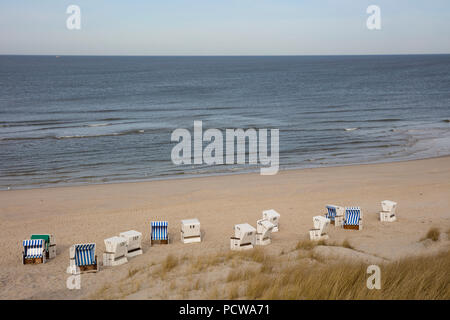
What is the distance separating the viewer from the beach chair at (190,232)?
13.2m

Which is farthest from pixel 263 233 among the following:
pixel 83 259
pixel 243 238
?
pixel 83 259

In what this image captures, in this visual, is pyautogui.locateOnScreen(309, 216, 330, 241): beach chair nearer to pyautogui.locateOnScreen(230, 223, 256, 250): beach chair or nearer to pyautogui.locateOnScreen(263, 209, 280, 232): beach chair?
pyautogui.locateOnScreen(263, 209, 280, 232): beach chair

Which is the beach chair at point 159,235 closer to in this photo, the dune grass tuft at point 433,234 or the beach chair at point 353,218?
the beach chair at point 353,218

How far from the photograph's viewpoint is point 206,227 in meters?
15.0

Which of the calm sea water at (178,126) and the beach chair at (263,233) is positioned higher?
the calm sea water at (178,126)

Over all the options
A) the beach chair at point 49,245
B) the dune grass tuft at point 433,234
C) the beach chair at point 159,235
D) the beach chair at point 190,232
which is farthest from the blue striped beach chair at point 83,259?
the dune grass tuft at point 433,234

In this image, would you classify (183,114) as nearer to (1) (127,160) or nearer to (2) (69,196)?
(1) (127,160)

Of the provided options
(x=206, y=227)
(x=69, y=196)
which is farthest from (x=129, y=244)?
(x=69, y=196)

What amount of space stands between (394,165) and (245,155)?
811cm

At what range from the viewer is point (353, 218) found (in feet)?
46.5

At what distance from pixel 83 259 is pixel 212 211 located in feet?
21.9

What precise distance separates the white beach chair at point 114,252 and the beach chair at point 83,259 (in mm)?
460

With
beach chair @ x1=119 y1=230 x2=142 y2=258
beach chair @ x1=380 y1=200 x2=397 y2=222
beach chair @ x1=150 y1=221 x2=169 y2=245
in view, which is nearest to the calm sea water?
beach chair @ x1=150 y1=221 x2=169 y2=245

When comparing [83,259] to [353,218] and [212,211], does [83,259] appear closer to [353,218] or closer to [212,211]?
[212,211]
